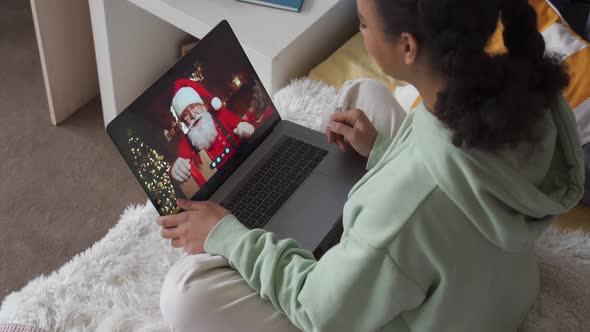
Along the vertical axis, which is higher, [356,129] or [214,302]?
[356,129]

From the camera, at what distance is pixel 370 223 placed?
737 millimetres

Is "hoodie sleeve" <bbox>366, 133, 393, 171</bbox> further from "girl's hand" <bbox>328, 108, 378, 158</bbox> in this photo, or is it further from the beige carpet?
the beige carpet

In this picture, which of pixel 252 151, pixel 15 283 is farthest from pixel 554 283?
pixel 15 283

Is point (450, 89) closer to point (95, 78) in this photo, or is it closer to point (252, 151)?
point (252, 151)

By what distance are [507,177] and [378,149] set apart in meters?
0.44

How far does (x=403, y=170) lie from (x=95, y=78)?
1472 millimetres

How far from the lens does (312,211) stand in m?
1.12

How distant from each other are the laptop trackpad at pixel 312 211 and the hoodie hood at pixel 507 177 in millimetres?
378

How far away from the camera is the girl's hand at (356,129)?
1.14 meters

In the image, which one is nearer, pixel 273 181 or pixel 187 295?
pixel 187 295

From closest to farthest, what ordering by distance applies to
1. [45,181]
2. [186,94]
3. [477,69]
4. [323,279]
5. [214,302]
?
[477,69]
[323,279]
[214,302]
[186,94]
[45,181]

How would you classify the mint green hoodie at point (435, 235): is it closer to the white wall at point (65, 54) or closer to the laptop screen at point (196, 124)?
the laptop screen at point (196, 124)

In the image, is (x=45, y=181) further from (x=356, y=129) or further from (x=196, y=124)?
(x=356, y=129)

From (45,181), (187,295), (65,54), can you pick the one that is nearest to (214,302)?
(187,295)
